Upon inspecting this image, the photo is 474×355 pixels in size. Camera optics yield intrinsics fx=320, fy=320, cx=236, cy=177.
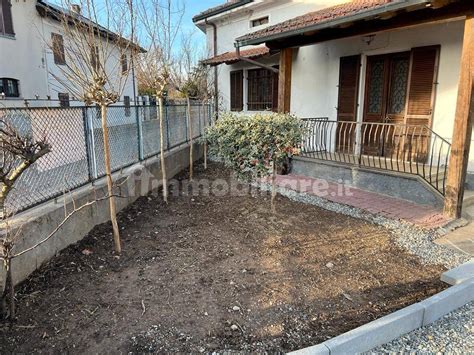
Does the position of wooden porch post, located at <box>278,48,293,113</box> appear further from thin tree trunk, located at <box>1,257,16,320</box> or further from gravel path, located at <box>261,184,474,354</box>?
thin tree trunk, located at <box>1,257,16,320</box>

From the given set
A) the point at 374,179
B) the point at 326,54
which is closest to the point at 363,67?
the point at 326,54

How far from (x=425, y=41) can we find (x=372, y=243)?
472cm

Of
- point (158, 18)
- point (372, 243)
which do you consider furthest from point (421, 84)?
point (158, 18)

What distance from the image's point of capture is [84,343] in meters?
2.34

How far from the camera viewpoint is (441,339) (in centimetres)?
249

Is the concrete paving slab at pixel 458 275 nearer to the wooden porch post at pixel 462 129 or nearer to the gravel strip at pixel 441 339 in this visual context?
the gravel strip at pixel 441 339

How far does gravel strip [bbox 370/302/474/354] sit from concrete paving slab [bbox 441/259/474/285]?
0.44m

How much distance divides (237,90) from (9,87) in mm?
10354

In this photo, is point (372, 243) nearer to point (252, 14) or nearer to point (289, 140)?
point (289, 140)

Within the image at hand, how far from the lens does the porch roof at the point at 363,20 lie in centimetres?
457

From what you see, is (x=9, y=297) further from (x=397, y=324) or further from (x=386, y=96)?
(x=386, y=96)

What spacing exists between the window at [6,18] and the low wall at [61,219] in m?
12.5

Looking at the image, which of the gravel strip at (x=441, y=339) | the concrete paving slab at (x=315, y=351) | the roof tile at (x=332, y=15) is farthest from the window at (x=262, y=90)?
the concrete paving slab at (x=315, y=351)

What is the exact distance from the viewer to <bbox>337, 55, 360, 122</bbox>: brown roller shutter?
25.6 ft
